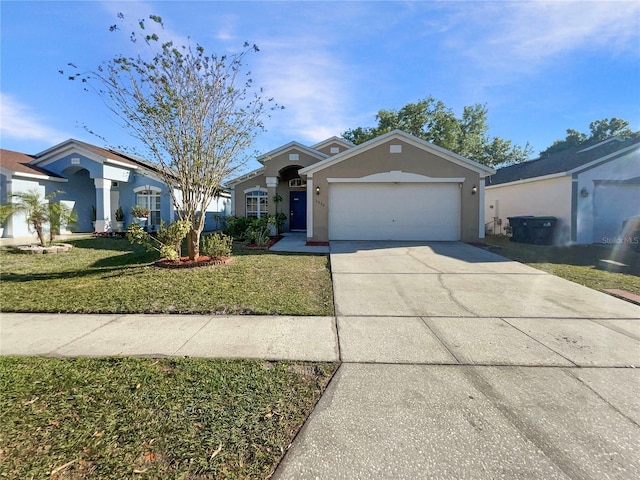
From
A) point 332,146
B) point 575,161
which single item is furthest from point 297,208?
point 575,161

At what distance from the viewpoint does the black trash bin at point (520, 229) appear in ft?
44.7

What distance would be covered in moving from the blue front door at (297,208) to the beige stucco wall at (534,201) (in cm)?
1157

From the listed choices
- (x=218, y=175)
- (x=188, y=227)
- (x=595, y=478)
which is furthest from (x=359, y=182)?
(x=595, y=478)

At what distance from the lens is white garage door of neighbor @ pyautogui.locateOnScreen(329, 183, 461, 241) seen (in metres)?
12.5

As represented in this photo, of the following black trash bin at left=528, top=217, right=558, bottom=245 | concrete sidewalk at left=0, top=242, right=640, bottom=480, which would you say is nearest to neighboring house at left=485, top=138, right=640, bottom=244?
black trash bin at left=528, top=217, right=558, bottom=245

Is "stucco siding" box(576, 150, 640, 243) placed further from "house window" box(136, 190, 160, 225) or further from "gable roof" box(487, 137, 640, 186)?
"house window" box(136, 190, 160, 225)

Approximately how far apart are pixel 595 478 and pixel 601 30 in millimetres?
10294

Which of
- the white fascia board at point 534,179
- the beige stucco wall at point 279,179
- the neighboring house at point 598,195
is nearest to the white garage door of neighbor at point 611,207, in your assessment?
the neighboring house at point 598,195

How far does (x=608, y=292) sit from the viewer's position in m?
5.96

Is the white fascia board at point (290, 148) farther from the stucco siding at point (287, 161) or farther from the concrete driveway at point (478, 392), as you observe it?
the concrete driveway at point (478, 392)

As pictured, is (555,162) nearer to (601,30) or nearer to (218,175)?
(601,30)

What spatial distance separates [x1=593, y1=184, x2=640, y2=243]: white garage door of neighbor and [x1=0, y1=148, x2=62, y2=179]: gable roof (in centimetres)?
2490

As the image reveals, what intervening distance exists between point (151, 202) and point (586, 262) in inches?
757

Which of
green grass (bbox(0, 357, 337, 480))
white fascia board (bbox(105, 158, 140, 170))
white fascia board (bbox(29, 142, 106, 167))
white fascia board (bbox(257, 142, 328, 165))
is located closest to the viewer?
green grass (bbox(0, 357, 337, 480))
